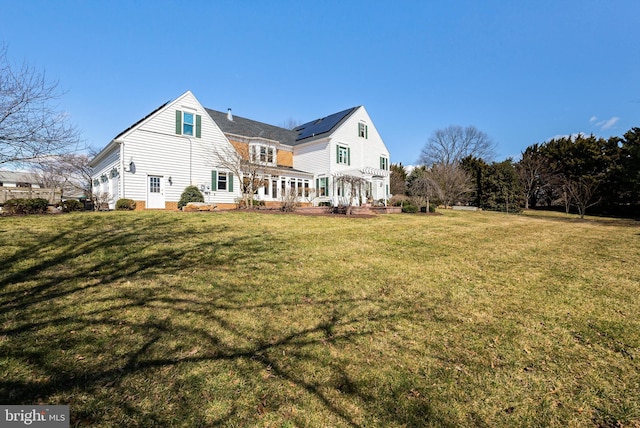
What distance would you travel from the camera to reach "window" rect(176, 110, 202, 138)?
19.0 m

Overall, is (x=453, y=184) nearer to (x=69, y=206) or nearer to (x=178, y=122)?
(x=178, y=122)

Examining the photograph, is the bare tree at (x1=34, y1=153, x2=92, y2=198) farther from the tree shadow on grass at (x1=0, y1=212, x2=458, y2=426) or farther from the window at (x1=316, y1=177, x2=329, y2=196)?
the tree shadow on grass at (x1=0, y1=212, x2=458, y2=426)

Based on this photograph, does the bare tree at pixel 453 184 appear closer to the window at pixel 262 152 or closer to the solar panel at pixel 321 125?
the solar panel at pixel 321 125

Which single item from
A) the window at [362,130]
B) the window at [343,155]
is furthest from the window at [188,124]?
the window at [362,130]

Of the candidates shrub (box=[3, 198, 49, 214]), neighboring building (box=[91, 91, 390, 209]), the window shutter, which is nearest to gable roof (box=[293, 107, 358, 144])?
neighboring building (box=[91, 91, 390, 209])

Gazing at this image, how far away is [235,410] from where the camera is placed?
2.30m

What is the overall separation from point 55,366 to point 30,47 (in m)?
14.1

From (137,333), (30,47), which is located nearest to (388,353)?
(137,333)

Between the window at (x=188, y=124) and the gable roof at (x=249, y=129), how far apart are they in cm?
352

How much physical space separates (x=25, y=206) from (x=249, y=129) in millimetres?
17389

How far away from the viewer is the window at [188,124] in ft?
62.5

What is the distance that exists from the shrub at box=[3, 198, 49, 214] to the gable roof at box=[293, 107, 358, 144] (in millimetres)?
19716

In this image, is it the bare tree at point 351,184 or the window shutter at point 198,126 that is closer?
the bare tree at point 351,184

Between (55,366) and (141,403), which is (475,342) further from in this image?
(55,366)
